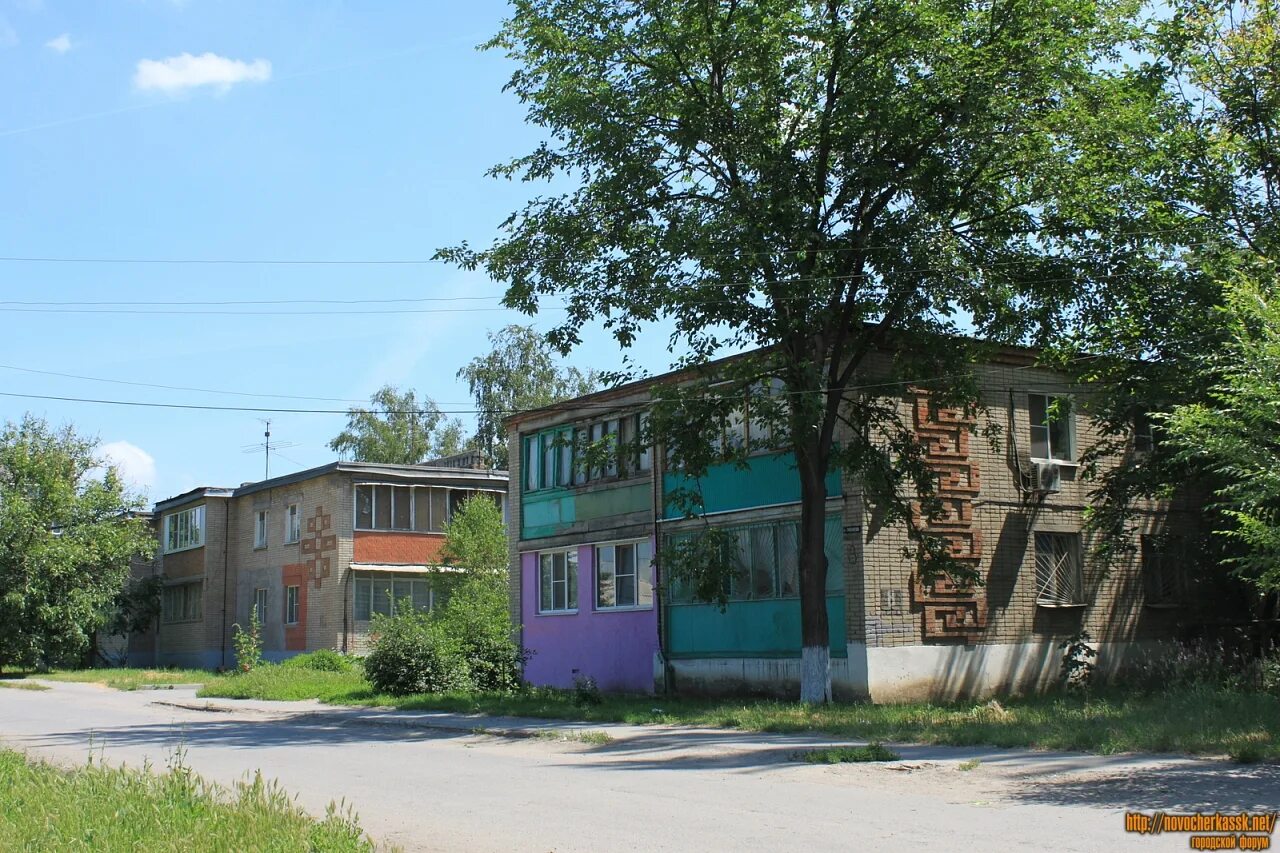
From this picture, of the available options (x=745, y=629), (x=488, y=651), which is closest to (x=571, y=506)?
(x=488, y=651)

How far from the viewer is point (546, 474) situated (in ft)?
99.6

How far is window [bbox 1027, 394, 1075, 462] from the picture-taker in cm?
2453

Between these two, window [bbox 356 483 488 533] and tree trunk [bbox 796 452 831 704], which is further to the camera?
window [bbox 356 483 488 533]

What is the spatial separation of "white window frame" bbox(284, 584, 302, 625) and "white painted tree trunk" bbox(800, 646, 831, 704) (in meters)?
25.4

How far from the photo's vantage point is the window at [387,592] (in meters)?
40.2

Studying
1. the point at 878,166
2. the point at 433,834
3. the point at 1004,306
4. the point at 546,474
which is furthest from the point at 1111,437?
the point at 433,834

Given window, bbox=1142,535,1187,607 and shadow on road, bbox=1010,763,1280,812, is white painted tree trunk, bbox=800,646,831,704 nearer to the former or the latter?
shadow on road, bbox=1010,763,1280,812

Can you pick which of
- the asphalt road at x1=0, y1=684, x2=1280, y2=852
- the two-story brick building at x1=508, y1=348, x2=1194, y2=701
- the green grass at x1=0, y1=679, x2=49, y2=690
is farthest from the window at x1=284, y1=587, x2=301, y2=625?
the asphalt road at x1=0, y1=684, x2=1280, y2=852

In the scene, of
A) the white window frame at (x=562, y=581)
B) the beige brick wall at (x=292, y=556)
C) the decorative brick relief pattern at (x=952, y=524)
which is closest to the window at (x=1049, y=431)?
the decorative brick relief pattern at (x=952, y=524)

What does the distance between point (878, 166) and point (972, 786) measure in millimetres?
10840

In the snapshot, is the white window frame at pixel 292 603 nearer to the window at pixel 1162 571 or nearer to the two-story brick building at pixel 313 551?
the two-story brick building at pixel 313 551

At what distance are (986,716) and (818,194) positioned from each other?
8.38 meters

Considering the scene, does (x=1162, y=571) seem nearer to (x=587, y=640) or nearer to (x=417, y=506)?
(x=587, y=640)

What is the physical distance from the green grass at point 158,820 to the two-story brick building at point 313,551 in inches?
1191
